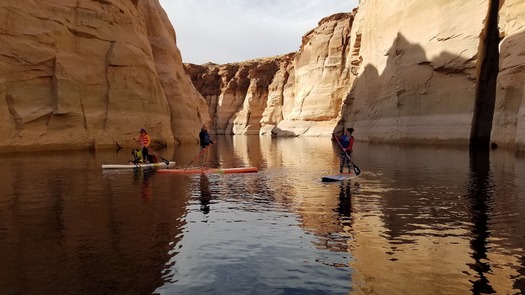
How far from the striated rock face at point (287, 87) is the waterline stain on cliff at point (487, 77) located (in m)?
35.2

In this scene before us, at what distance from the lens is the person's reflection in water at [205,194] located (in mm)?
10156

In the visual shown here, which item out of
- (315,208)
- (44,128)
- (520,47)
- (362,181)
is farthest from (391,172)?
(44,128)

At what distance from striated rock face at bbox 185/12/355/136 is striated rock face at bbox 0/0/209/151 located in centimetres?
4044

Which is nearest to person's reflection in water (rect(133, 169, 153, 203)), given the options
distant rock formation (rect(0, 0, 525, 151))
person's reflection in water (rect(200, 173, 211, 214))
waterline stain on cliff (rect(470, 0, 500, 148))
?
person's reflection in water (rect(200, 173, 211, 214))

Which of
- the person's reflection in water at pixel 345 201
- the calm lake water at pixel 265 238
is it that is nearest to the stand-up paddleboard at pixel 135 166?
the calm lake water at pixel 265 238

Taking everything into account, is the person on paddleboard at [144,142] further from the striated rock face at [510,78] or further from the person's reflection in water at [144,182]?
the striated rock face at [510,78]

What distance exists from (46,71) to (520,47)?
32.1 metres

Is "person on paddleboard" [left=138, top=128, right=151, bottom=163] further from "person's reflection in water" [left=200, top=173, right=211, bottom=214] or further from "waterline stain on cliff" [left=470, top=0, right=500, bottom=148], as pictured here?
"waterline stain on cliff" [left=470, top=0, right=500, bottom=148]

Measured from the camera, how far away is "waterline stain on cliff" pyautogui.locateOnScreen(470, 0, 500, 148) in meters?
32.9

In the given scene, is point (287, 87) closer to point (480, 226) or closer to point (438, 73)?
point (438, 73)

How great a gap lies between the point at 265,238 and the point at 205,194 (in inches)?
207

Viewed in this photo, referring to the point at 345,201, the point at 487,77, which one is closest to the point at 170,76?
the point at 487,77

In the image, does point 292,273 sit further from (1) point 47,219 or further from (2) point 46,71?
(2) point 46,71

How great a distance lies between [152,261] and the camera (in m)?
6.12
